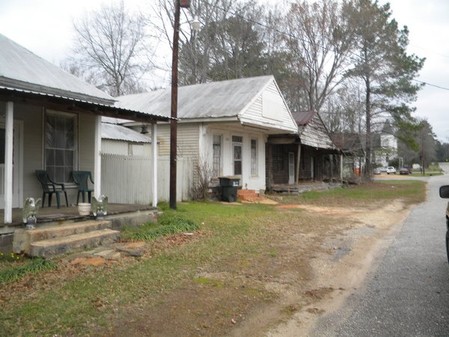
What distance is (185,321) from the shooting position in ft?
14.5

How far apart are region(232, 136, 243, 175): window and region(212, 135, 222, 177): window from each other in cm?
107

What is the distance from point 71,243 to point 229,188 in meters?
9.80

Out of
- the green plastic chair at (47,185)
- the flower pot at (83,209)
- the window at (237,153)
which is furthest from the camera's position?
the window at (237,153)

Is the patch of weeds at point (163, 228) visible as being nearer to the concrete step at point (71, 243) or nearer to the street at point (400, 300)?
the concrete step at point (71, 243)

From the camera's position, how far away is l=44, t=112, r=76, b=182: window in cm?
1040

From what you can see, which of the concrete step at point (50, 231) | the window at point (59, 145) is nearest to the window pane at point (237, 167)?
the window at point (59, 145)

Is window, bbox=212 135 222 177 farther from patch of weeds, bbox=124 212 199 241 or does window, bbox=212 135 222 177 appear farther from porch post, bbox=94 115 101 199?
porch post, bbox=94 115 101 199

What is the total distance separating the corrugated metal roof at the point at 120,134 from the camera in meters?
16.2

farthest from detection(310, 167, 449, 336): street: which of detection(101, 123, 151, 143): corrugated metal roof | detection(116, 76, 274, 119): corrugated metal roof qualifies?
detection(101, 123, 151, 143): corrugated metal roof

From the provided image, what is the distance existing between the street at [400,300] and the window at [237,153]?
36.7 feet

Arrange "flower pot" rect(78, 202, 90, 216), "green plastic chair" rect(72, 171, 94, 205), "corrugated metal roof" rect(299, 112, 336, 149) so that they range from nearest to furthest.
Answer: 1. "flower pot" rect(78, 202, 90, 216)
2. "green plastic chair" rect(72, 171, 94, 205)
3. "corrugated metal roof" rect(299, 112, 336, 149)

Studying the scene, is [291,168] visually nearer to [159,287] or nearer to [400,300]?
[400,300]

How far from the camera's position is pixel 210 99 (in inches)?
719

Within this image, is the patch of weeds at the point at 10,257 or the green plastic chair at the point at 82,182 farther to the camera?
the green plastic chair at the point at 82,182
